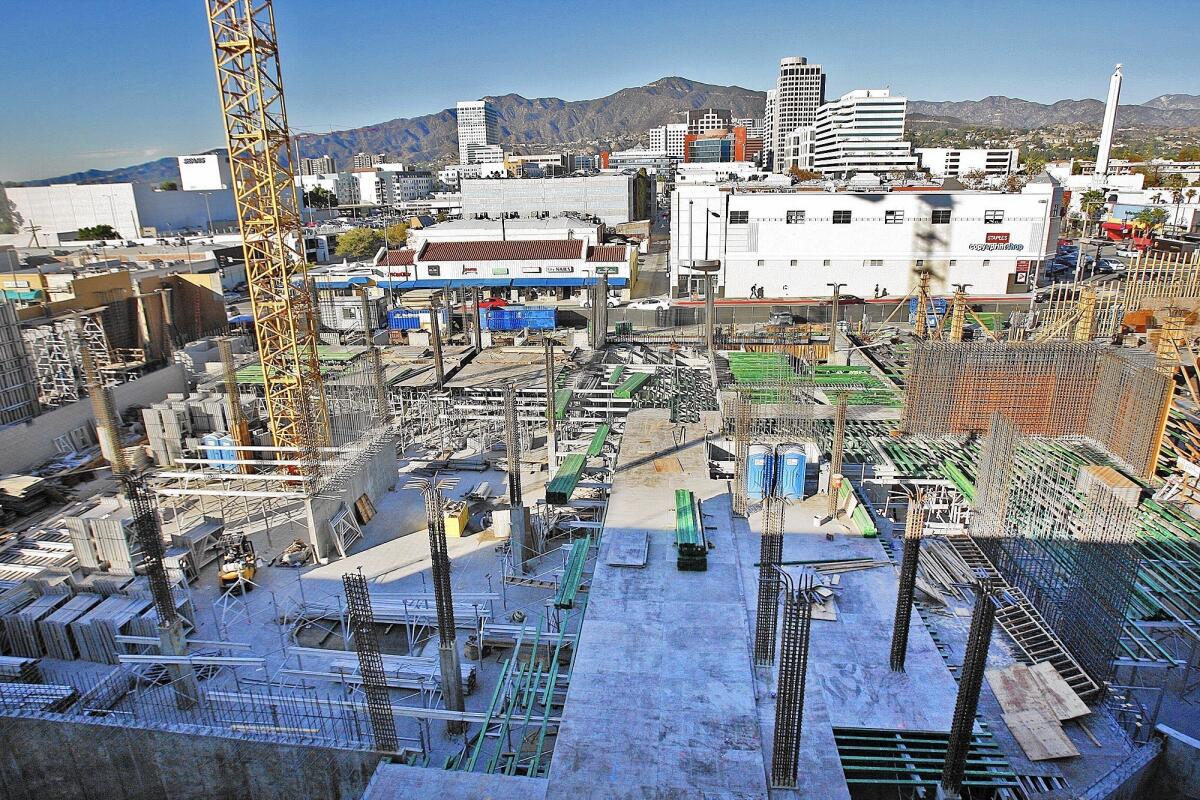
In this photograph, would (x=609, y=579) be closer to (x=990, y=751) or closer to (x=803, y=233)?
(x=990, y=751)

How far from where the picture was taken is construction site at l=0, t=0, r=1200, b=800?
7672 millimetres

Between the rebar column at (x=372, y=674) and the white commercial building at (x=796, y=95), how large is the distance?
148719 mm

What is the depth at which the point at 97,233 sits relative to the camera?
52.8 metres

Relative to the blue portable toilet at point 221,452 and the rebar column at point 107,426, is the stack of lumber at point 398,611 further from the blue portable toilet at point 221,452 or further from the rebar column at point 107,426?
the rebar column at point 107,426

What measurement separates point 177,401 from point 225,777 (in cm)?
1355

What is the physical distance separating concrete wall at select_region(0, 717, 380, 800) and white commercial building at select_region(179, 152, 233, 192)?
82.4 metres

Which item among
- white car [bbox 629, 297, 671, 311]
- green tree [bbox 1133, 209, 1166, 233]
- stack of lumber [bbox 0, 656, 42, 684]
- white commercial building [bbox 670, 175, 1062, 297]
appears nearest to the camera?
stack of lumber [bbox 0, 656, 42, 684]

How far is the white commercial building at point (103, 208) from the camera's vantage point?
57062mm

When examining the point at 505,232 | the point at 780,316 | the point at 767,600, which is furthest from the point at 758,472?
the point at 505,232

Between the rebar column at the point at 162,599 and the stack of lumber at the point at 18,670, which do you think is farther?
the stack of lumber at the point at 18,670

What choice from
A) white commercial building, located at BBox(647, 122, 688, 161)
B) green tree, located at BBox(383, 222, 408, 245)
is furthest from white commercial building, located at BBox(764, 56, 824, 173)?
green tree, located at BBox(383, 222, 408, 245)

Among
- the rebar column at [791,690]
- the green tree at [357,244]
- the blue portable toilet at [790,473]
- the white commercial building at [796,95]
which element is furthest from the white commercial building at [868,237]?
the white commercial building at [796,95]

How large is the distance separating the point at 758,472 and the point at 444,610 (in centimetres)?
669

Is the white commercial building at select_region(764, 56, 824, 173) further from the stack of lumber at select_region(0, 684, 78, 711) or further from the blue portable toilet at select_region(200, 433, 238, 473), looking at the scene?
the stack of lumber at select_region(0, 684, 78, 711)
